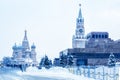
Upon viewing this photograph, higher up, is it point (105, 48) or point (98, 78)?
point (105, 48)

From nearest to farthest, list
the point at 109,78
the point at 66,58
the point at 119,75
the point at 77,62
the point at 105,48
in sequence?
the point at 119,75 → the point at 109,78 → the point at 66,58 → the point at 77,62 → the point at 105,48

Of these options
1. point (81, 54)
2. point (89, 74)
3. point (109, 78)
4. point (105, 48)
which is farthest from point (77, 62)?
point (109, 78)

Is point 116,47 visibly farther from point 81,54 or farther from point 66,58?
point 66,58

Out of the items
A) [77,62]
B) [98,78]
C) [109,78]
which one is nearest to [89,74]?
[98,78]

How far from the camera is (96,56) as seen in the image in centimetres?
17862


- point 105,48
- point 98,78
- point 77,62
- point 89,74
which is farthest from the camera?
point 105,48

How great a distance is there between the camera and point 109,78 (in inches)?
2280

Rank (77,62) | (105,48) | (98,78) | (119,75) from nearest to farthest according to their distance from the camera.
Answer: (119,75) → (98,78) → (77,62) → (105,48)

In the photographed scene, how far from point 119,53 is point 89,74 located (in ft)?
378

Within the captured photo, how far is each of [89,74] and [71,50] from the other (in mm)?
113068

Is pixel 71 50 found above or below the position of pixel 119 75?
above

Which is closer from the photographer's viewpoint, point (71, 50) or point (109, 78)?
point (109, 78)

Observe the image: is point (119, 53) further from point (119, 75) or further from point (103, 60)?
point (119, 75)

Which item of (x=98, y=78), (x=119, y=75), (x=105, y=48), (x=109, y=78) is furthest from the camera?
(x=105, y=48)
